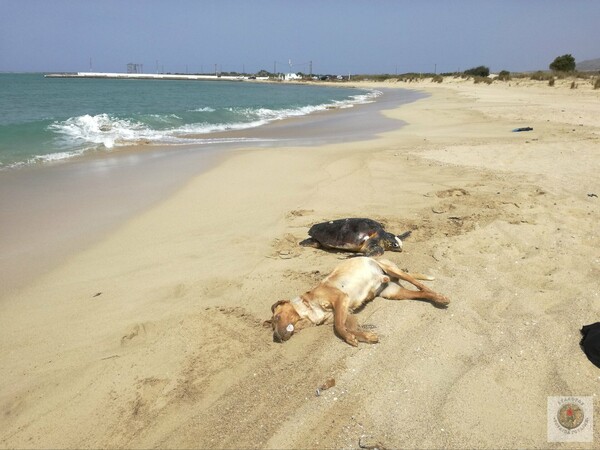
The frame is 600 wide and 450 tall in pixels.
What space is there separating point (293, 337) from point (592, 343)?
2.08 meters

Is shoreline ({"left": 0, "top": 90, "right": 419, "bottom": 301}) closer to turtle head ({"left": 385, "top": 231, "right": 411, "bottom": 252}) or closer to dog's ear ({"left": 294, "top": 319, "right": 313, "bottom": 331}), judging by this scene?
dog's ear ({"left": 294, "top": 319, "right": 313, "bottom": 331})

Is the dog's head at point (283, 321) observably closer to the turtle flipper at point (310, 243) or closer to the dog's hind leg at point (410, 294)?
the dog's hind leg at point (410, 294)

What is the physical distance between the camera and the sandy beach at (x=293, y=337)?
2479mm

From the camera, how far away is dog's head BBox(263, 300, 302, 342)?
3.18 m

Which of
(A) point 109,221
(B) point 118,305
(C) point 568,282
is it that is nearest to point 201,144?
(A) point 109,221

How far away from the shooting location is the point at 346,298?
3398mm

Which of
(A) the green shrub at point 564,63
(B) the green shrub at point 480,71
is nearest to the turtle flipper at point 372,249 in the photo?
(A) the green shrub at point 564,63

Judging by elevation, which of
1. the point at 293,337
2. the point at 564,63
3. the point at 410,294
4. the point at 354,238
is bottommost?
the point at 293,337

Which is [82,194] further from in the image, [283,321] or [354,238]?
[283,321]

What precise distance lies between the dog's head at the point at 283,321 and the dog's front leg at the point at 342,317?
293 mm

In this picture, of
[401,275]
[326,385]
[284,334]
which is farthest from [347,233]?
[326,385]

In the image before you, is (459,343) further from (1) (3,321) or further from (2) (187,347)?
(1) (3,321)

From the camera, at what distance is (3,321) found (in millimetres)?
3574

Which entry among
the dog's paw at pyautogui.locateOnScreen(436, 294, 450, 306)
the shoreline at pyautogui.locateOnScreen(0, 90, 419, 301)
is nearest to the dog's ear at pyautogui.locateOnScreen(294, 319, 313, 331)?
the dog's paw at pyautogui.locateOnScreen(436, 294, 450, 306)
